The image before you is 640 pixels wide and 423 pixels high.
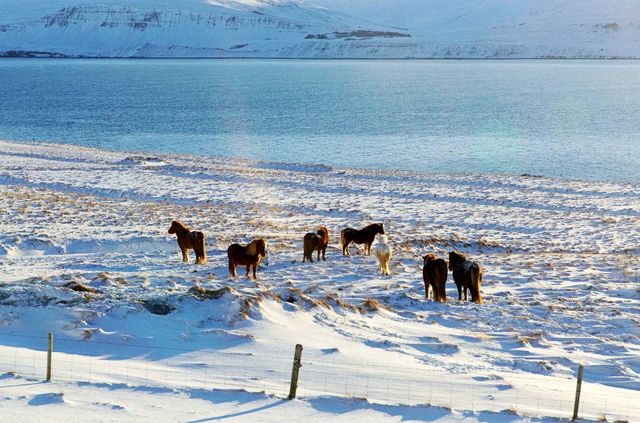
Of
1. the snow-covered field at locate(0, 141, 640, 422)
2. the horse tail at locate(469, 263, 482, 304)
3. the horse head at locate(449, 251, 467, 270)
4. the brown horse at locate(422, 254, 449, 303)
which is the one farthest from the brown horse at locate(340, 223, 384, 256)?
the horse tail at locate(469, 263, 482, 304)

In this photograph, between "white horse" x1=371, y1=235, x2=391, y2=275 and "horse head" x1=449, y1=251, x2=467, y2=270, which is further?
"white horse" x1=371, y1=235, x2=391, y2=275

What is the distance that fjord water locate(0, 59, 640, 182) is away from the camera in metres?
60.4

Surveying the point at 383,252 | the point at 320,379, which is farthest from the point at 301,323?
the point at 383,252

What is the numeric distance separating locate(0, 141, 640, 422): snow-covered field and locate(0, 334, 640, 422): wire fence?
0.12ft

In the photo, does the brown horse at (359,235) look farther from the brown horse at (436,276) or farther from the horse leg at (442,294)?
the horse leg at (442,294)

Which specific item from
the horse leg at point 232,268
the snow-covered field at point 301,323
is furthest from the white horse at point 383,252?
the horse leg at point 232,268

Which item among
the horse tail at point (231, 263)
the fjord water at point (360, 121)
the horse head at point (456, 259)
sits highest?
the fjord water at point (360, 121)

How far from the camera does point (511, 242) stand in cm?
2514

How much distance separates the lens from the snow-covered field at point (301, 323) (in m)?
9.82

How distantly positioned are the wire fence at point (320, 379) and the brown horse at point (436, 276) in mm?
4351

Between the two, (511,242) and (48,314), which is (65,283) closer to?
(48,314)

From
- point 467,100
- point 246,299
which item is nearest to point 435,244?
point 246,299

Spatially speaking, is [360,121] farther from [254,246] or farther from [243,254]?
[254,246]

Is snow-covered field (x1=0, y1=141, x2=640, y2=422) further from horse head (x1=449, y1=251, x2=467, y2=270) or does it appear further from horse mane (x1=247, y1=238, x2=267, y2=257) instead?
horse head (x1=449, y1=251, x2=467, y2=270)
